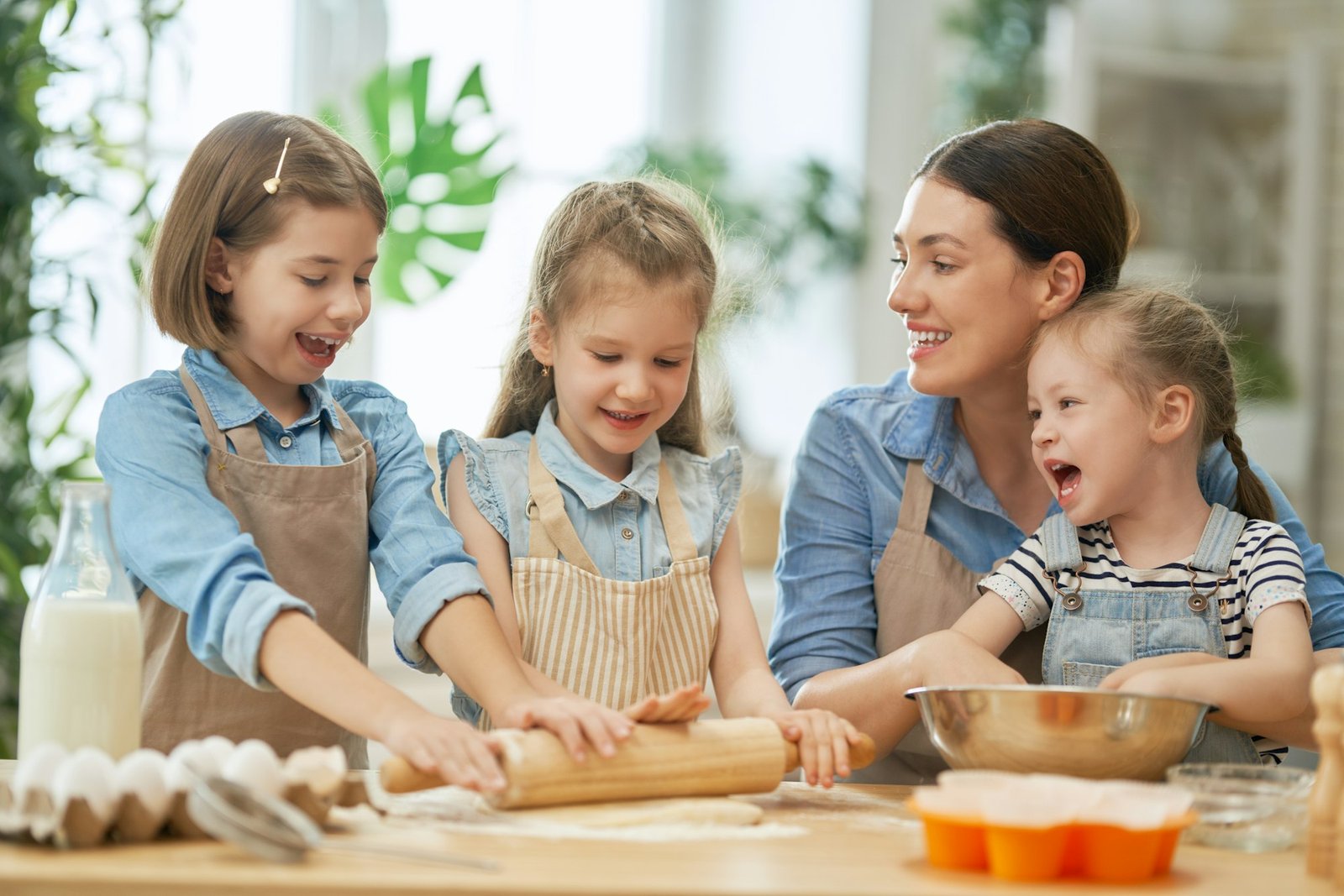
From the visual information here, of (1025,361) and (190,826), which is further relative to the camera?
(1025,361)

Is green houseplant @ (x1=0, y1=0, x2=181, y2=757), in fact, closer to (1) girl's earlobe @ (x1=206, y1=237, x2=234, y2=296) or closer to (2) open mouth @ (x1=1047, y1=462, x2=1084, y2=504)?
(1) girl's earlobe @ (x1=206, y1=237, x2=234, y2=296)

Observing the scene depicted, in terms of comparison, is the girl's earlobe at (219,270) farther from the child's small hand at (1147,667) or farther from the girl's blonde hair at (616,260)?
the child's small hand at (1147,667)

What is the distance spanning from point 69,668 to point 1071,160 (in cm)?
128

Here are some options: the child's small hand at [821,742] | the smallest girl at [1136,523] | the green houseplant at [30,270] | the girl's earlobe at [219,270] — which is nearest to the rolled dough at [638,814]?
the child's small hand at [821,742]

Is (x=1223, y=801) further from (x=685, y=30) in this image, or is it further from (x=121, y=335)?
(x=685, y=30)

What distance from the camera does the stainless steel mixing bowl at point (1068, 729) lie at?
1159mm

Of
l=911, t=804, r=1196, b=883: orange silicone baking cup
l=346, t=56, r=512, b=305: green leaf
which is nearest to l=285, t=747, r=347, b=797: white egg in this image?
l=911, t=804, r=1196, b=883: orange silicone baking cup

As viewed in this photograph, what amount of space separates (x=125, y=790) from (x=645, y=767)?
1.36ft

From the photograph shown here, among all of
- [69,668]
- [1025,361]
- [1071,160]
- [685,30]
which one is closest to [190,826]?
[69,668]

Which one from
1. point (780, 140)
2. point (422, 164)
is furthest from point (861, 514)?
point (780, 140)

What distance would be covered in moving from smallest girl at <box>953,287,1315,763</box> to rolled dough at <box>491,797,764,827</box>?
0.55 m

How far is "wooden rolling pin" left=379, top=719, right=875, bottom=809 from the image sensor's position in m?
1.14

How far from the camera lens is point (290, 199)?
1469mm

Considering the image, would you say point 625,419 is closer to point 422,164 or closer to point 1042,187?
point 1042,187
